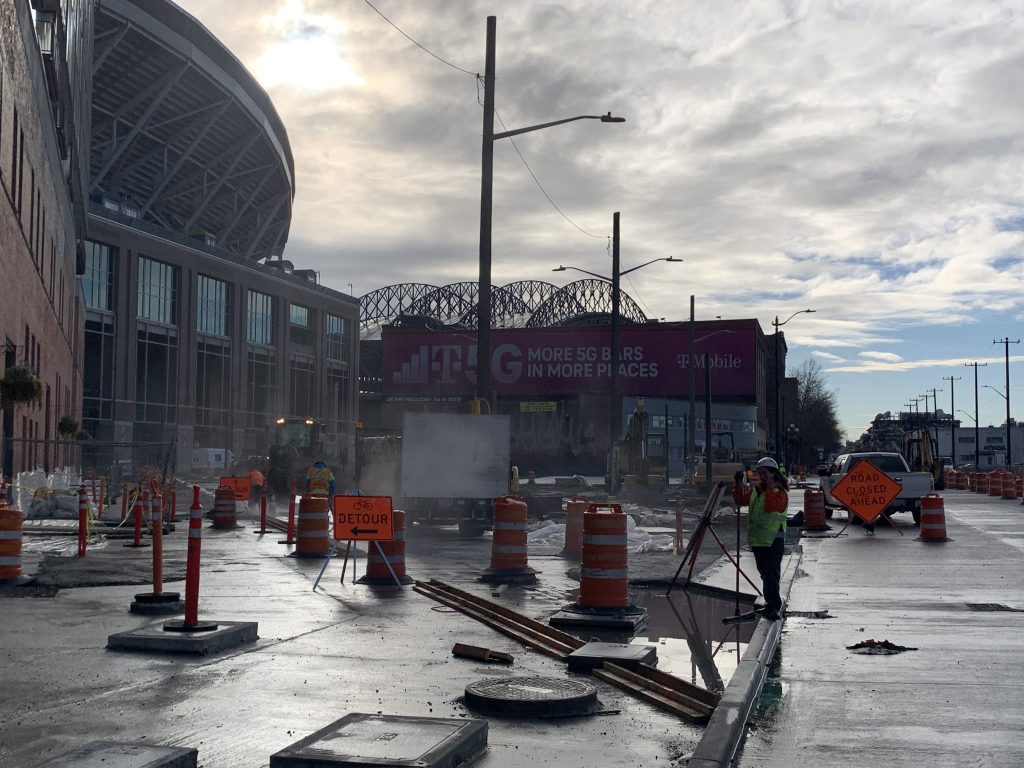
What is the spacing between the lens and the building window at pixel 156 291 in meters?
68.4

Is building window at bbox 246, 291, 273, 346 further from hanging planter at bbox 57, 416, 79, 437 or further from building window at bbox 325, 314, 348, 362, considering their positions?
hanging planter at bbox 57, 416, 79, 437

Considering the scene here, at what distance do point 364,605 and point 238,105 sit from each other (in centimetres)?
6852

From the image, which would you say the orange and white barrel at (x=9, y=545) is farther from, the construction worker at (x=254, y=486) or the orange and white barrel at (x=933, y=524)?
the construction worker at (x=254, y=486)

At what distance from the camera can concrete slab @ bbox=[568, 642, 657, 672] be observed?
30.6 feet

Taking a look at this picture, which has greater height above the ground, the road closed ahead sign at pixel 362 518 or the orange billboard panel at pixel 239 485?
the road closed ahead sign at pixel 362 518

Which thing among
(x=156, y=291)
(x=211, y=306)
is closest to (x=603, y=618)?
(x=156, y=291)

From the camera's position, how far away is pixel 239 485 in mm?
33250

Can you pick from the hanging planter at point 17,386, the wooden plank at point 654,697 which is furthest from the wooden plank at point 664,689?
the hanging planter at point 17,386

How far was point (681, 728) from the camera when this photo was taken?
750 cm

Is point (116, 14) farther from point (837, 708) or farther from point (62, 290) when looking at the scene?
point (837, 708)

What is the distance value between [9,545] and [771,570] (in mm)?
9286

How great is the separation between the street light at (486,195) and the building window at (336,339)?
6785 cm

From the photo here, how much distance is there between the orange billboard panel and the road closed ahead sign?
716 inches

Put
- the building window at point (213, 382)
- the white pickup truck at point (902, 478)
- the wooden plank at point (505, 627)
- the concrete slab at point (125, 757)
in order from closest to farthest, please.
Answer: the concrete slab at point (125, 757)
the wooden plank at point (505, 627)
the white pickup truck at point (902, 478)
the building window at point (213, 382)
